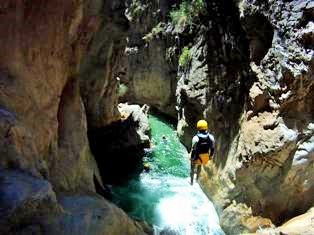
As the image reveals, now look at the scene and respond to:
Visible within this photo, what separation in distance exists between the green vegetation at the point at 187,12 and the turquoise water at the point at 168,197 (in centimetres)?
553

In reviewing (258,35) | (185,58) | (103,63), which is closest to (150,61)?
(185,58)

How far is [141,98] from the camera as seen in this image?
22828 mm

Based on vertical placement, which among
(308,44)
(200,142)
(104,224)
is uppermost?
(308,44)

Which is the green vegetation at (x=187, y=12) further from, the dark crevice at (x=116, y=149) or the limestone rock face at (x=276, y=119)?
the dark crevice at (x=116, y=149)

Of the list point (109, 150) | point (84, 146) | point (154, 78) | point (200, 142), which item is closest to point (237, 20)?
point (200, 142)

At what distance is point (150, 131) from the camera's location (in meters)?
18.9

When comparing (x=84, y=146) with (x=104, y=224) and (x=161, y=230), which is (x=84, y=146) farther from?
(x=104, y=224)

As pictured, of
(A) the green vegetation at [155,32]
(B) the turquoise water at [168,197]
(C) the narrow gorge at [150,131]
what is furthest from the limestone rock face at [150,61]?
(B) the turquoise water at [168,197]

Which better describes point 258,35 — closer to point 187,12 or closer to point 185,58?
point 185,58

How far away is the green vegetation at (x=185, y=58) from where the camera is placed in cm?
1781

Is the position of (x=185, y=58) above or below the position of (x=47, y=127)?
above

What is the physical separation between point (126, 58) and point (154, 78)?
209 cm

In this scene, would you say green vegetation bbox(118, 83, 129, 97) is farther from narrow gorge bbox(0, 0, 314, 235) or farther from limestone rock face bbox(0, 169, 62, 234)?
limestone rock face bbox(0, 169, 62, 234)

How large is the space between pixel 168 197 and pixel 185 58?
6.46m
